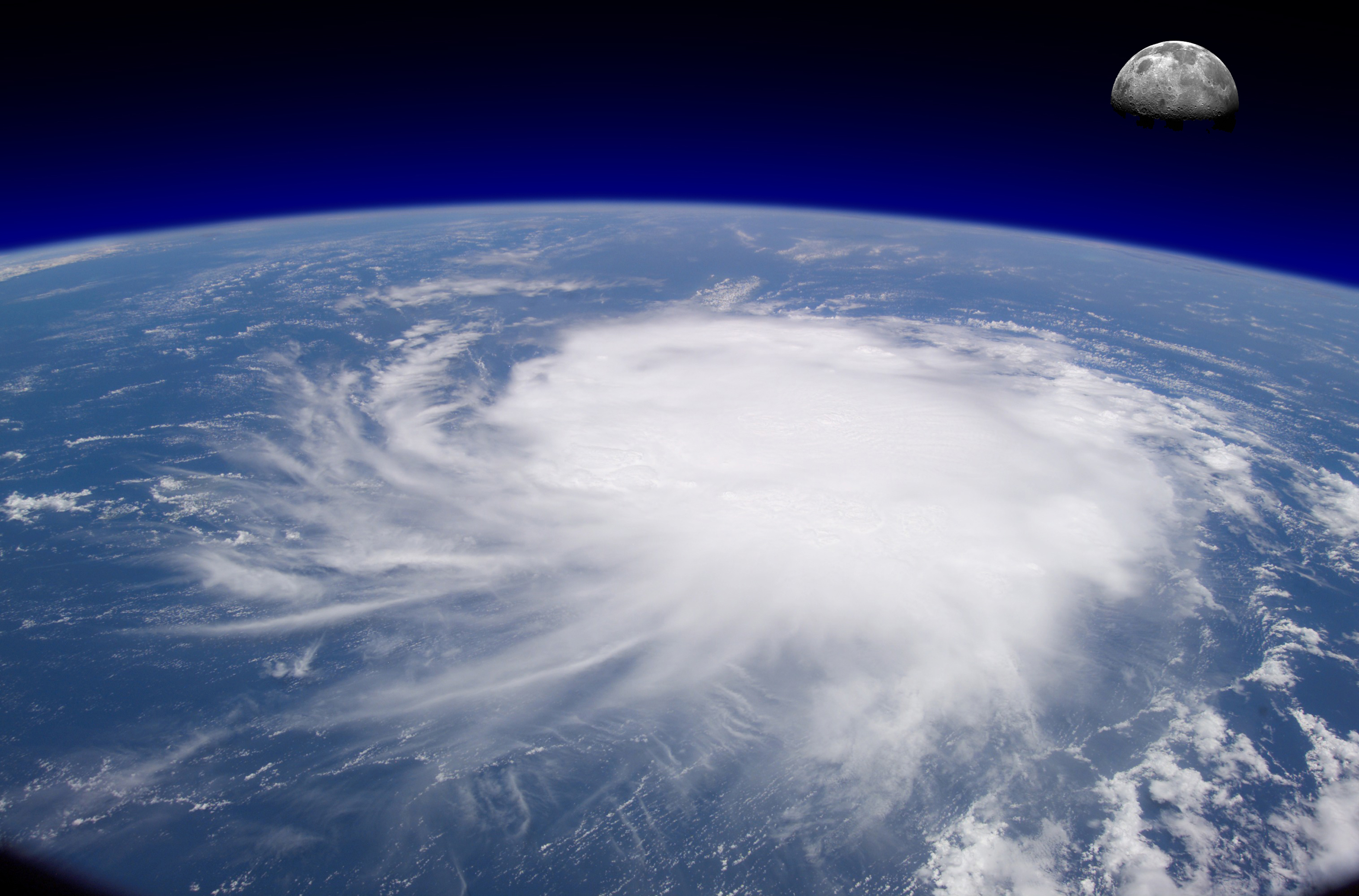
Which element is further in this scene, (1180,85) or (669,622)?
(669,622)

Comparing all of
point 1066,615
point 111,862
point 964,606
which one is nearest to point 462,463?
point 111,862

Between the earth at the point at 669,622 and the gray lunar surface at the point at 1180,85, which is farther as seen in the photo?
the earth at the point at 669,622

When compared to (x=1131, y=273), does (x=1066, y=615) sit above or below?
below

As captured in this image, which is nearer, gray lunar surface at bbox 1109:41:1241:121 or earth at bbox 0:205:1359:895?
gray lunar surface at bbox 1109:41:1241:121

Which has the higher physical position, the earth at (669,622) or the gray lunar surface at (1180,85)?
the gray lunar surface at (1180,85)

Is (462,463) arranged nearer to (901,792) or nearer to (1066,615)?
(901,792)
